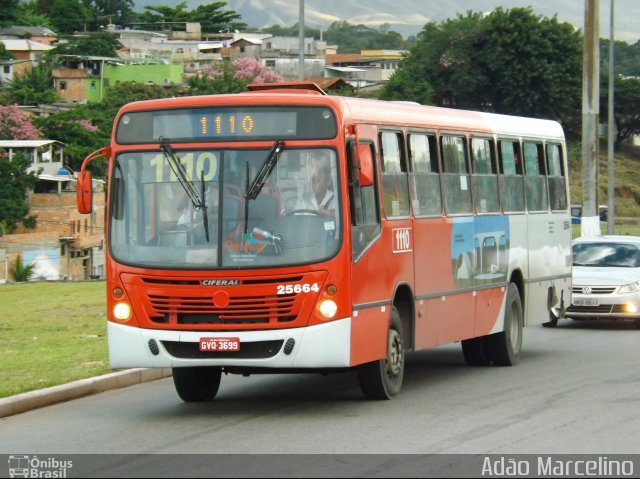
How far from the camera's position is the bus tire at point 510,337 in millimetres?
17844

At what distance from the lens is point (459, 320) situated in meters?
16.1

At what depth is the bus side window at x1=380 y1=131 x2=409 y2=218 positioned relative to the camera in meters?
14.1

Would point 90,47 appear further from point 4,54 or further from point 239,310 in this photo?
point 239,310

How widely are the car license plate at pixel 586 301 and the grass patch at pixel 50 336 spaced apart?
7.85 metres

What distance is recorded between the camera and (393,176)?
47.2 feet

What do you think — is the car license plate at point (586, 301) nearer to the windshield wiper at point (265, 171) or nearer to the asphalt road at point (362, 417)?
the asphalt road at point (362, 417)

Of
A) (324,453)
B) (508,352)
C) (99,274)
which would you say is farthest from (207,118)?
(99,274)

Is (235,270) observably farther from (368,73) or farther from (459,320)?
(368,73)

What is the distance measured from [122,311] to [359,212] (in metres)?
2.34

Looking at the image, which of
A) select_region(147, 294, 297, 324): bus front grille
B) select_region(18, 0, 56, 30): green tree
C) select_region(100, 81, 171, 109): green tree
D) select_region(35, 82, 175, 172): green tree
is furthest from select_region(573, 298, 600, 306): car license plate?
select_region(18, 0, 56, 30): green tree

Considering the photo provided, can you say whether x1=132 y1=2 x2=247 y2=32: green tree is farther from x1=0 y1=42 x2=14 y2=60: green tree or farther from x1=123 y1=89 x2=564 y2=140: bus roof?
x1=123 y1=89 x2=564 y2=140: bus roof

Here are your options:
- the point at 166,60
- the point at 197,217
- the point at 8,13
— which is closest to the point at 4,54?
the point at 166,60

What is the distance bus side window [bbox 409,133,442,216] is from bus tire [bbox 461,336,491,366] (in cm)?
277

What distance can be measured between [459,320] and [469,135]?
2.29m
